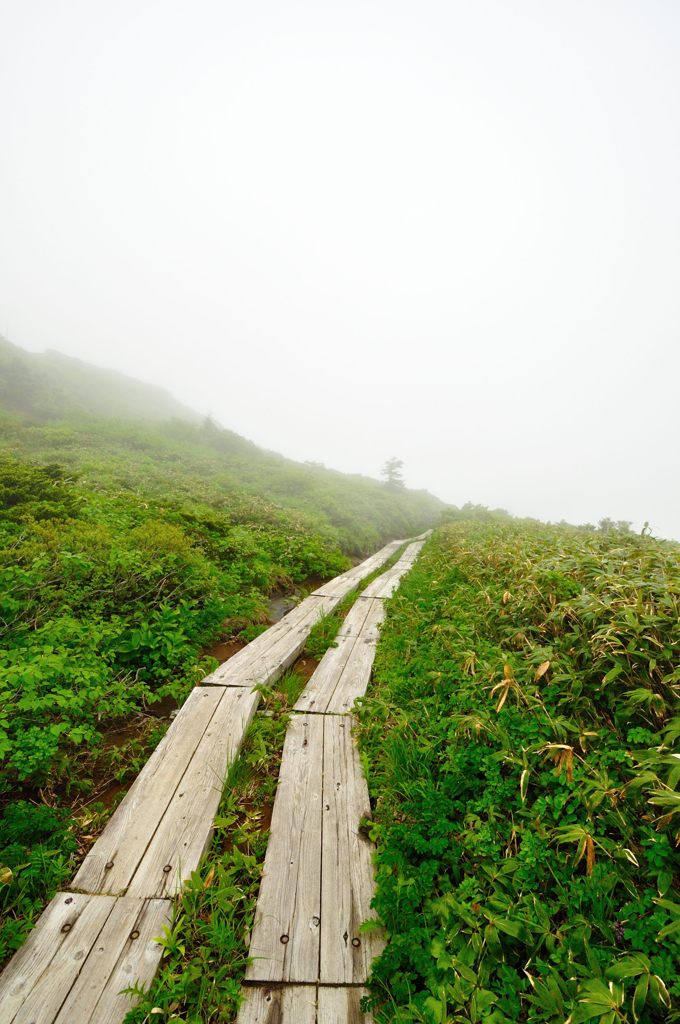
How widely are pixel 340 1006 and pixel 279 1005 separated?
1.00 feet

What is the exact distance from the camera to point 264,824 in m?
3.08

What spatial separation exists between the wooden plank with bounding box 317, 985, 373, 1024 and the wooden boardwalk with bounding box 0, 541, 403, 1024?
0.10 feet

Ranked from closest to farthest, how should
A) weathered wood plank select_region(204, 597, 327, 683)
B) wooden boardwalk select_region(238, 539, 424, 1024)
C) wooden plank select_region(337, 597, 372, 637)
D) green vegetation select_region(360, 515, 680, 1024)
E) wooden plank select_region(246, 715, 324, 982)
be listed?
green vegetation select_region(360, 515, 680, 1024) → wooden boardwalk select_region(238, 539, 424, 1024) → wooden plank select_region(246, 715, 324, 982) → weathered wood plank select_region(204, 597, 327, 683) → wooden plank select_region(337, 597, 372, 637)

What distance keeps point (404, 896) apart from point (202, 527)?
23.2ft

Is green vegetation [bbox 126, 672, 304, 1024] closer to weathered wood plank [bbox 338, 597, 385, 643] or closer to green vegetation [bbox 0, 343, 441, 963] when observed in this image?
green vegetation [bbox 0, 343, 441, 963]

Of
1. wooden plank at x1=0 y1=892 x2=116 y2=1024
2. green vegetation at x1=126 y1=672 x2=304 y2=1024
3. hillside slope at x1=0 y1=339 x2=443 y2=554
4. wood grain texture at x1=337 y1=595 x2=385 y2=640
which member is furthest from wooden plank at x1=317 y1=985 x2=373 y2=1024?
hillside slope at x1=0 y1=339 x2=443 y2=554

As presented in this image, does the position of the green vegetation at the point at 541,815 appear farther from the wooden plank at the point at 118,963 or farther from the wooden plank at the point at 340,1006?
the wooden plank at the point at 118,963

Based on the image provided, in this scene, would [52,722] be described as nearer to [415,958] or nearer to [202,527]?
[415,958]

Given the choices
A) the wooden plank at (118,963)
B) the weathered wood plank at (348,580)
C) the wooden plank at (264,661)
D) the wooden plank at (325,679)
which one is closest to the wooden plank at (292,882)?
the wooden plank at (118,963)

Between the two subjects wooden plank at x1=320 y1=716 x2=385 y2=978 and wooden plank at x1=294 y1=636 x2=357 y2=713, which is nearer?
wooden plank at x1=320 y1=716 x2=385 y2=978

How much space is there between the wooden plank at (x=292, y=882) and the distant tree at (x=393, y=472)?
32385mm

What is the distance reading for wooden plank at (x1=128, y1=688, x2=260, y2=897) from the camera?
8.28ft

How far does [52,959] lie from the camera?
2086mm

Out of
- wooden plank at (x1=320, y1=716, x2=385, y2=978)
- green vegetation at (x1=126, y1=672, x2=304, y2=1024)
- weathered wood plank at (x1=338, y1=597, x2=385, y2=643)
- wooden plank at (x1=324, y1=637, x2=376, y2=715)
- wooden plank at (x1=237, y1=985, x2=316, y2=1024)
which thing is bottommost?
green vegetation at (x1=126, y1=672, x2=304, y2=1024)
